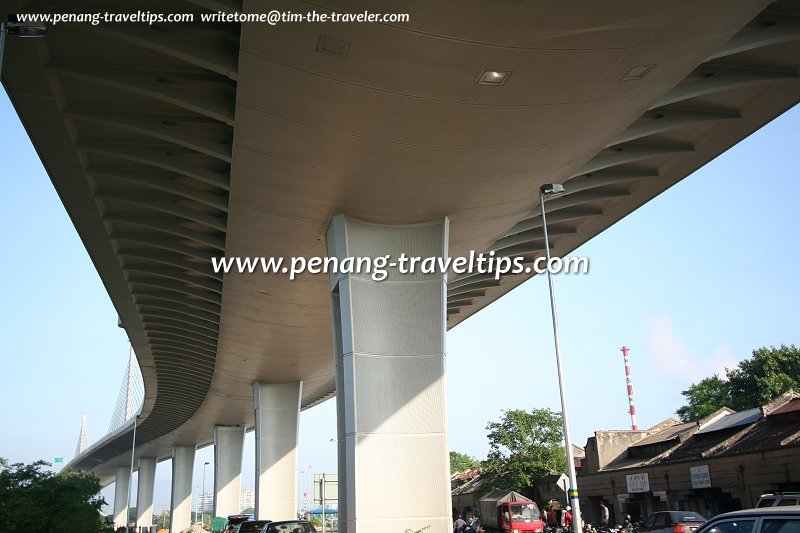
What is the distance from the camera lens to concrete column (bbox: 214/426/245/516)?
2386 inches

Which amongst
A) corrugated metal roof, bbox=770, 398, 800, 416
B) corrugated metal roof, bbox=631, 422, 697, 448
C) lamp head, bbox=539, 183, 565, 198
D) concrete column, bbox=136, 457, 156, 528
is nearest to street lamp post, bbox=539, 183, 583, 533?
lamp head, bbox=539, 183, 565, 198

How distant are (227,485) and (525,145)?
174 ft

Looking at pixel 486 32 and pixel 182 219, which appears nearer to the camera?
pixel 486 32

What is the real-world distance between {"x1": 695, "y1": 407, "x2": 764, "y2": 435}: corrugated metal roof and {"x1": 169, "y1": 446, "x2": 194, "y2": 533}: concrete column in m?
62.9

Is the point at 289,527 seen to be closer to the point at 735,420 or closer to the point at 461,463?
the point at 735,420

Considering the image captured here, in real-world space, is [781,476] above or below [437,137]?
below

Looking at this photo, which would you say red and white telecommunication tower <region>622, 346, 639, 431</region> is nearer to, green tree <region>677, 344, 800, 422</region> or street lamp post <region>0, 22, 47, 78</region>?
green tree <region>677, 344, 800, 422</region>

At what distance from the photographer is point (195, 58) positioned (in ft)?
42.1

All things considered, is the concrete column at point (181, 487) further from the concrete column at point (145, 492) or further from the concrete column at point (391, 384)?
the concrete column at point (391, 384)

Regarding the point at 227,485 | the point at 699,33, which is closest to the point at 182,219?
the point at 699,33

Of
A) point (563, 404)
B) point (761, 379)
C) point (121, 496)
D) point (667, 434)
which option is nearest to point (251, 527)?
point (563, 404)

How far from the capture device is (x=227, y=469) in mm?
61219

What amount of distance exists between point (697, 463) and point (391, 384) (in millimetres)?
20864

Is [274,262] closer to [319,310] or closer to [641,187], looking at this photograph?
[319,310]
